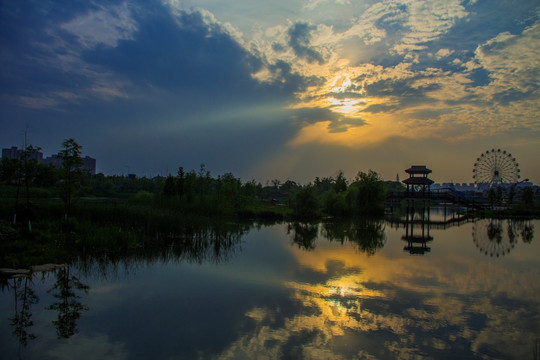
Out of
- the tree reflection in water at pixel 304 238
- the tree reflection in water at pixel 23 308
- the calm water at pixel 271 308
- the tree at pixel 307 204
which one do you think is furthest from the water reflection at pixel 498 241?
the tree reflection in water at pixel 23 308

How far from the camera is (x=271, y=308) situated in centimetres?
734

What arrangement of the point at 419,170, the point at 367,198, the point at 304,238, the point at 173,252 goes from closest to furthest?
the point at 173,252 < the point at 304,238 < the point at 367,198 < the point at 419,170

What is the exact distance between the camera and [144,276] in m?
9.72

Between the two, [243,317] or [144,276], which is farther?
[144,276]

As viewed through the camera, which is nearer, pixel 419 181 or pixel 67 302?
pixel 67 302

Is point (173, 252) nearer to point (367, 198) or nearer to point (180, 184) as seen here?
point (180, 184)

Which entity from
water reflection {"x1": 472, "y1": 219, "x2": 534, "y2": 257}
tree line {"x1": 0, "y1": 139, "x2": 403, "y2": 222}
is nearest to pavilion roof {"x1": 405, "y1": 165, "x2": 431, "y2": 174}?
tree line {"x1": 0, "y1": 139, "x2": 403, "y2": 222}

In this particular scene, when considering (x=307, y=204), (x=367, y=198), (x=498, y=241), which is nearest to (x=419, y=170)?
(x=367, y=198)

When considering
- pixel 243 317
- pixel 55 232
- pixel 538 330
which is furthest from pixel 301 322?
pixel 55 232

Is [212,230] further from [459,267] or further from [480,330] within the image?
[480,330]

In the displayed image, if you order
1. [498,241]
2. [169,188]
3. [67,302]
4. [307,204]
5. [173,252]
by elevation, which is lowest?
[67,302]

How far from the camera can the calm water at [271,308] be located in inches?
220

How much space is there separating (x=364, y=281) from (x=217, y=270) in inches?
169

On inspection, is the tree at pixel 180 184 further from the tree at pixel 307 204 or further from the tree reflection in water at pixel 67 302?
the tree reflection in water at pixel 67 302
